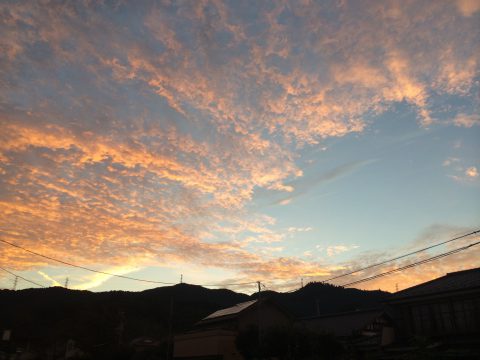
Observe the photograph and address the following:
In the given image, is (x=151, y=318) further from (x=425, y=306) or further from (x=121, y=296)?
(x=425, y=306)

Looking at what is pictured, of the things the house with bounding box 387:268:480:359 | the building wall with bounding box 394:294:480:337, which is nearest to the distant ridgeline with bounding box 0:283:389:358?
the house with bounding box 387:268:480:359

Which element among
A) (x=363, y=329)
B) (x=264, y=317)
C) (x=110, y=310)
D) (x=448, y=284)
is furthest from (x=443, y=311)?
(x=110, y=310)

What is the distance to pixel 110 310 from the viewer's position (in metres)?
87.4

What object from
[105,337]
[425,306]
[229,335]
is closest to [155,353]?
[229,335]

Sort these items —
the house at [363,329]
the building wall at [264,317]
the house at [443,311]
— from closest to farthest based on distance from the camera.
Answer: the house at [443,311] < the house at [363,329] < the building wall at [264,317]

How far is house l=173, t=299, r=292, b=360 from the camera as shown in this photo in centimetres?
3694

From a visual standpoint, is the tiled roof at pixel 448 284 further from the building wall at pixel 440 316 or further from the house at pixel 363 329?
the house at pixel 363 329

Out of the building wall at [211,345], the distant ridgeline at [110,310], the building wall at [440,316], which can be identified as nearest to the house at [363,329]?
the building wall at [440,316]

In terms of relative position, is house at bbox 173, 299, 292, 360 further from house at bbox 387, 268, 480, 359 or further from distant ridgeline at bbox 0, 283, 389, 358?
distant ridgeline at bbox 0, 283, 389, 358

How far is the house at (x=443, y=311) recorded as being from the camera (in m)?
24.0

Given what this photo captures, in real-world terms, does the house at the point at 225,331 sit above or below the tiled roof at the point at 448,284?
below

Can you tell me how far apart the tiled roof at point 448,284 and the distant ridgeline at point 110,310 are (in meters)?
48.7

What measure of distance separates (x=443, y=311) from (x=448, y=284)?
2210 mm

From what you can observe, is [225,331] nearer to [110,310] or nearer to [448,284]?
[448,284]
